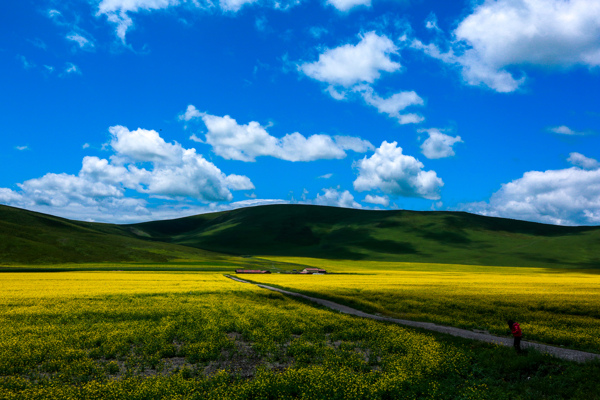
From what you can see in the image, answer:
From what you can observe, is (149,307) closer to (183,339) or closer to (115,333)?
(115,333)

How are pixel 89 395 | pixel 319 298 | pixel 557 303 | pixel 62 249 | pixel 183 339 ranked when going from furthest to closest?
pixel 62 249
pixel 319 298
pixel 557 303
pixel 183 339
pixel 89 395

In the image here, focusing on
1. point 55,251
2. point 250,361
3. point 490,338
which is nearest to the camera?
point 250,361

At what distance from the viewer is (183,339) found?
67.6 feet

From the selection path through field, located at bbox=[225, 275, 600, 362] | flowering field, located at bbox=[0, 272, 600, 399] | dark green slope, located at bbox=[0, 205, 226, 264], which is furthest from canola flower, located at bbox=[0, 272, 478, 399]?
dark green slope, located at bbox=[0, 205, 226, 264]

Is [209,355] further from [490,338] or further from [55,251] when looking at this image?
[55,251]

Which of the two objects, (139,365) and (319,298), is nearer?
(139,365)

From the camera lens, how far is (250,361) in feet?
57.4

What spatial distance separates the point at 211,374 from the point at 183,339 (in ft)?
19.7

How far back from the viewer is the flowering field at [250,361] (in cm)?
1358

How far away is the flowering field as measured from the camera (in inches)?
535

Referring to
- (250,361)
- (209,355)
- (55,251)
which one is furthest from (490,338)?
(55,251)

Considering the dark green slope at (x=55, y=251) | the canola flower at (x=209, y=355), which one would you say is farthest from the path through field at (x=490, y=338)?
the dark green slope at (x=55, y=251)

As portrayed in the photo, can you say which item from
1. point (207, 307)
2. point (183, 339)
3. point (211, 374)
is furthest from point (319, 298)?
point (211, 374)

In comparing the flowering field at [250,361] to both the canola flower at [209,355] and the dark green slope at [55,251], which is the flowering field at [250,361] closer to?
the canola flower at [209,355]
